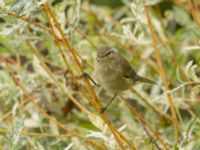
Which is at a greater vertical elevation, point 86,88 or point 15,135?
point 15,135

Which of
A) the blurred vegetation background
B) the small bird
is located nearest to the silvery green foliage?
the blurred vegetation background

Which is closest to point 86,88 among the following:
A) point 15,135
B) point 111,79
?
point 111,79

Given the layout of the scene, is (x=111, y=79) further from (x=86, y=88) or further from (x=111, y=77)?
(x=86, y=88)

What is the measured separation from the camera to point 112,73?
2299mm

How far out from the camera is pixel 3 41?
2506 mm

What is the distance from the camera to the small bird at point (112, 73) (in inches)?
88.8

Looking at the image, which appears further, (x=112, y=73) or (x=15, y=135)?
(x=112, y=73)

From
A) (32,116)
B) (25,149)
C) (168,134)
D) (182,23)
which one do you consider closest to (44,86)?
(32,116)

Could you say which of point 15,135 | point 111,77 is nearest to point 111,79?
Answer: point 111,77

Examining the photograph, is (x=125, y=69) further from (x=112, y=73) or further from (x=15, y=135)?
(x=15, y=135)

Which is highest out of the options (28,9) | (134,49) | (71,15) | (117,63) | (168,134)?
(28,9)

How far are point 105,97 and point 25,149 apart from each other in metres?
0.61

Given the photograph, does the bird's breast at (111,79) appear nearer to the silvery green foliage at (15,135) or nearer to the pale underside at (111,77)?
the pale underside at (111,77)

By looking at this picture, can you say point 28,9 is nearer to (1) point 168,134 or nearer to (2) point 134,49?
(1) point 168,134
